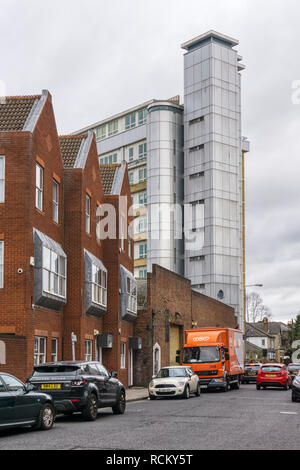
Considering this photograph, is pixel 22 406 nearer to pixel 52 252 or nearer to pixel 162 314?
pixel 52 252

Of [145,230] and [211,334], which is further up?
[145,230]

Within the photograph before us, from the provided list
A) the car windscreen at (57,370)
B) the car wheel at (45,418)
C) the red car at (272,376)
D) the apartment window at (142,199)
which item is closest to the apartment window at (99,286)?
the red car at (272,376)

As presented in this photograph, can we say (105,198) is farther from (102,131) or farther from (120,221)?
(102,131)

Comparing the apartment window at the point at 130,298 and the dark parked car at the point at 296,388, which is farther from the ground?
the apartment window at the point at 130,298

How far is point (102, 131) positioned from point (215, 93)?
21125 millimetres

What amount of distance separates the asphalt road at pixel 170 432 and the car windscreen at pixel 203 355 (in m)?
12.5

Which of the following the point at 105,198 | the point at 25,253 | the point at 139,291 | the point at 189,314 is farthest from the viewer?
the point at 189,314

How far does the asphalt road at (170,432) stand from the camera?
12165mm

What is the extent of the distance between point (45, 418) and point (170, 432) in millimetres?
2783

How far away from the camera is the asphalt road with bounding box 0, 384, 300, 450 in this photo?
12165 mm

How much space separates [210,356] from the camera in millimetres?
33531

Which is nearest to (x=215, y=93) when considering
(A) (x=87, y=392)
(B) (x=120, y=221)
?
(B) (x=120, y=221)

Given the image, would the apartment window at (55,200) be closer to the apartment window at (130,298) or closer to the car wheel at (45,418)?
the apartment window at (130,298)
